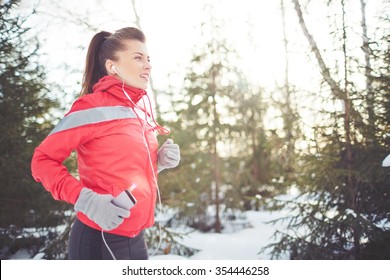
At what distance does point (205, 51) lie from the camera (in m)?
5.76

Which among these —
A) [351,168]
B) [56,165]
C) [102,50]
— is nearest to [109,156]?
[56,165]

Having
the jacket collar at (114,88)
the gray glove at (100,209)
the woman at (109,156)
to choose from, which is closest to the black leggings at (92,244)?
the woman at (109,156)

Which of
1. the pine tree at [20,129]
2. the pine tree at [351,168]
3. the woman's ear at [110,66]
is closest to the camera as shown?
the woman's ear at [110,66]

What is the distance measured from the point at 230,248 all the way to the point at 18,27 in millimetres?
3853

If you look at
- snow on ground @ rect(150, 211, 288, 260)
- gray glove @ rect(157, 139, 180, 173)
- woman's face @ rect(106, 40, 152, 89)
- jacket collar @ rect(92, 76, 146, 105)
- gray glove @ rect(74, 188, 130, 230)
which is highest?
woman's face @ rect(106, 40, 152, 89)

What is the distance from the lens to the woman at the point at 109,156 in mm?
1304

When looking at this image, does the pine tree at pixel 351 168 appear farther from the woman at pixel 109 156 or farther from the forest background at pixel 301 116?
the woman at pixel 109 156

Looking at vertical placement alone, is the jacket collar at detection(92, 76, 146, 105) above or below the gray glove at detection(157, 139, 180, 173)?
above

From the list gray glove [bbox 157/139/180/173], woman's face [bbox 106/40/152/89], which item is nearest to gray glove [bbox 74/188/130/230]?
gray glove [bbox 157/139/180/173]

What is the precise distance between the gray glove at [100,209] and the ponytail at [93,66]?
2.37 ft

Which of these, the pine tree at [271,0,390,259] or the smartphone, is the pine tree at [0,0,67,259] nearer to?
the smartphone

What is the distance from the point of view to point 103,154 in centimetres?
143

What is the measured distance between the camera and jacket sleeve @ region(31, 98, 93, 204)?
1.29 metres
